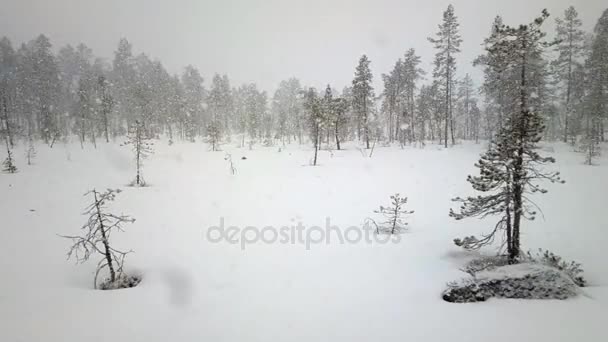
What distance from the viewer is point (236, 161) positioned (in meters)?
32.3

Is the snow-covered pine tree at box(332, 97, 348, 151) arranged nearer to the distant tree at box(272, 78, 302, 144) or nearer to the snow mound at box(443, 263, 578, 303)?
the distant tree at box(272, 78, 302, 144)

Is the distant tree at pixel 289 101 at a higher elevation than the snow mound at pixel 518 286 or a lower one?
higher

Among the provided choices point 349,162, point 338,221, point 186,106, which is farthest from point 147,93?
point 338,221

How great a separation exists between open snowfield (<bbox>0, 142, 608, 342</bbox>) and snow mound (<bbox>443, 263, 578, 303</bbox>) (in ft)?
1.04

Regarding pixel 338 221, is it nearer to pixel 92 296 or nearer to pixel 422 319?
pixel 422 319

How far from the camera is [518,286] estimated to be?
8.23 meters

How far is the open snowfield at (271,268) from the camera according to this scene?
Answer: 6.96m

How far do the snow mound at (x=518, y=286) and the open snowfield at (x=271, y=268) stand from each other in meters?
0.32

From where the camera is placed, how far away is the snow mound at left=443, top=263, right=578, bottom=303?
8055mm

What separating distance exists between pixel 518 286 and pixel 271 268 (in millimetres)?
7832

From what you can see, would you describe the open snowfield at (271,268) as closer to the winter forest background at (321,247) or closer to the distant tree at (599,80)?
the winter forest background at (321,247)

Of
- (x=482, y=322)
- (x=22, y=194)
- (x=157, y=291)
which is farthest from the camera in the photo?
(x=22, y=194)

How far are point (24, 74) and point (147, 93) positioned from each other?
15.8 metres

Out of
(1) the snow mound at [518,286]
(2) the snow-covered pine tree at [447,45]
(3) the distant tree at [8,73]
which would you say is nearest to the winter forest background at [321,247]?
(1) the snow mound at [518,286]
